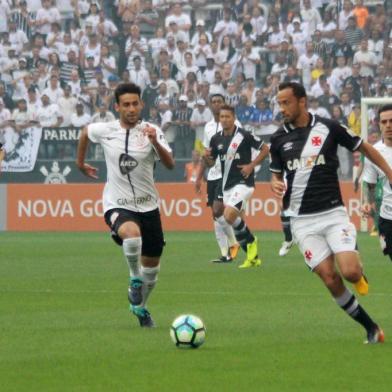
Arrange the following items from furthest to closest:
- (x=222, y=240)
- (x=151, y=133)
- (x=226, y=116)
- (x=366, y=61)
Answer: (x=366, y=61) → (x=222, y=240) → (x=226, y=116) → (x=151, y=133)

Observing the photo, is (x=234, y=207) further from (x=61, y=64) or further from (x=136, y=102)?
(x=61, y=64)

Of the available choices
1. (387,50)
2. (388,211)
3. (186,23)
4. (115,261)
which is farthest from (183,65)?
(388,211)

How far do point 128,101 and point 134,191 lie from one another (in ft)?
2.79

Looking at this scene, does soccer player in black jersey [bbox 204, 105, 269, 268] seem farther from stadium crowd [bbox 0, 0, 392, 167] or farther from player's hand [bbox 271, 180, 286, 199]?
stadium crowd [bbox 0, 0, 392, 167]

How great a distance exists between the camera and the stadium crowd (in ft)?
105

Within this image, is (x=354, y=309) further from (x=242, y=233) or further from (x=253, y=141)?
(x=253, y=141)

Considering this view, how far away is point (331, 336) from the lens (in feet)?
36.3

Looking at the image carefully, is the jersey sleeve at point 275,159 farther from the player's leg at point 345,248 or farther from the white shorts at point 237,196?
the white shorts at point 237,196

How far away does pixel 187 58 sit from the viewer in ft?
111

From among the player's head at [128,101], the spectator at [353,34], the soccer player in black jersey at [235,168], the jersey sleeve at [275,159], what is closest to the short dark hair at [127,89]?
the player's head at [128,101]

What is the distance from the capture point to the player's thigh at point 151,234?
40.2 feet

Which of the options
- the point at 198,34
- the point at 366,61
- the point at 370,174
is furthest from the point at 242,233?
the point at 198,34

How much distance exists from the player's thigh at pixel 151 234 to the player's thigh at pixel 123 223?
0.10 metres

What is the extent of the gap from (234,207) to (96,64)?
1547 centimetres
